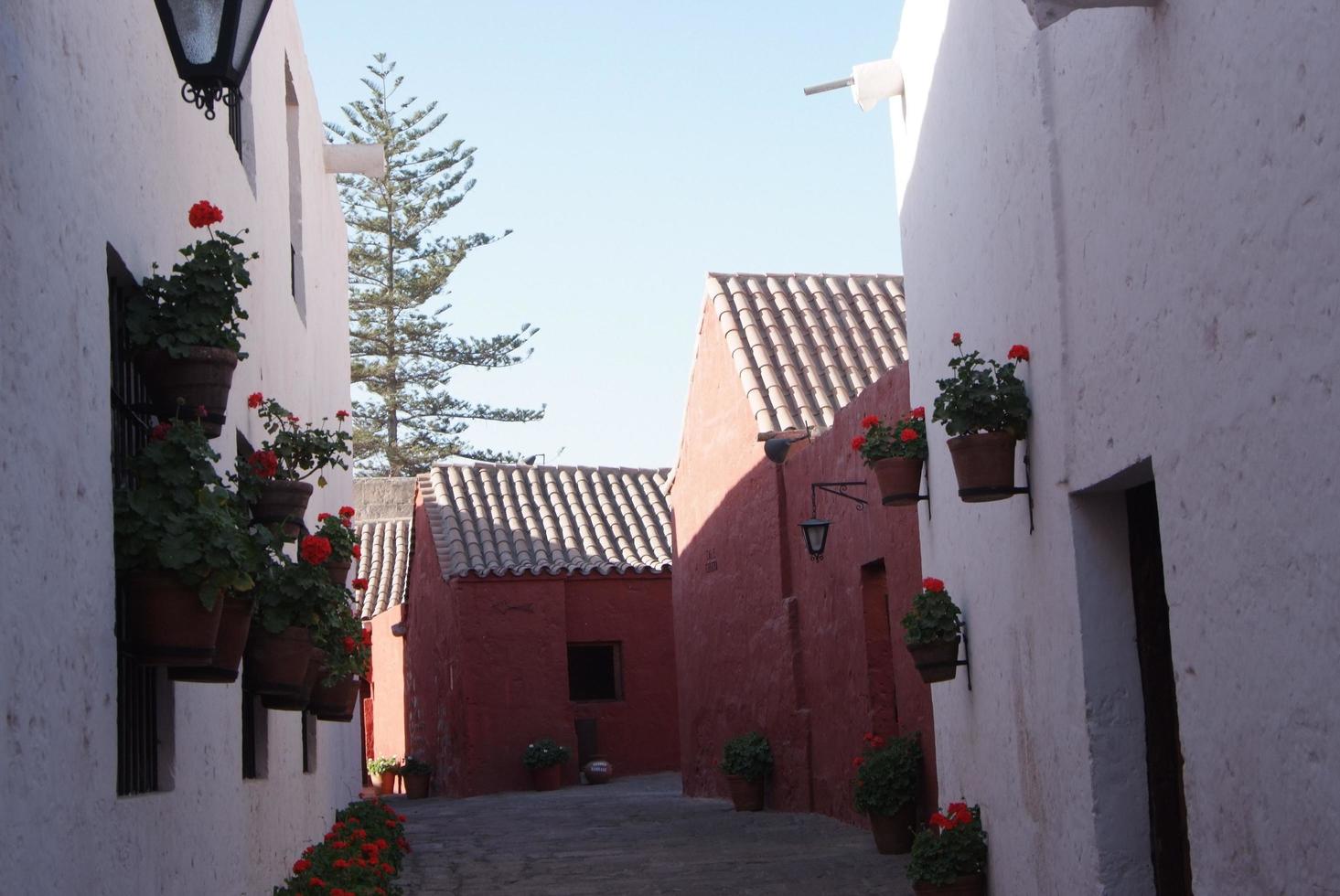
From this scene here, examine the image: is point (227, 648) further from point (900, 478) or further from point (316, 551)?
point (900, 478)

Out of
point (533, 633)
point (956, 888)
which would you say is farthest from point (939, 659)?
point (533, 633)

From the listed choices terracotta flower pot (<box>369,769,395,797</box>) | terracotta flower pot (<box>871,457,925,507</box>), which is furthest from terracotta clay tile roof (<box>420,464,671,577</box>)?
terracotta flower pot (<box>871,457,925,507</box>)

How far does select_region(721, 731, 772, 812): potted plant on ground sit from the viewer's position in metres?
16.0

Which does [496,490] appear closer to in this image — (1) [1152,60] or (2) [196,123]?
(2) [196,123]

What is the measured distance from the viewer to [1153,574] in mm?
6379

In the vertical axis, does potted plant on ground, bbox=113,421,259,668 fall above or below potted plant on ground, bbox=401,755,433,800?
above

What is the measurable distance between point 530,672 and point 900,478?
545 inches

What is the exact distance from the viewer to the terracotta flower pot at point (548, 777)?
71.2 ft

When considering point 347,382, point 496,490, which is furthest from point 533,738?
point 347,382

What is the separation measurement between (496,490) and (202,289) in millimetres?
20205

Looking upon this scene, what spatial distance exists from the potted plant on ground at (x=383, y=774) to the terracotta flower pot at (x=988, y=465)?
19.6 metres

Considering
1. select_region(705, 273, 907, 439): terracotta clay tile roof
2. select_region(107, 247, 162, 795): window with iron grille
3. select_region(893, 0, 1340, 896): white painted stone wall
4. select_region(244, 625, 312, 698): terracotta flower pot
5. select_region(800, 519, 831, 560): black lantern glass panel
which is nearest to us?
select_region(893, 0, 1340, 896): white painted stone wall

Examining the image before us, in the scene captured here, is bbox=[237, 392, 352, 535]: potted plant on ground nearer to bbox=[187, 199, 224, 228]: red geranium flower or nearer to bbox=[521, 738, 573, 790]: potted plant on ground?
bbox=[187, 199, 224, 228]: red geranium flower

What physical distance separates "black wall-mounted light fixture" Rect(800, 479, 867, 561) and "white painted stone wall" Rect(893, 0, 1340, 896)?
10.4ft
